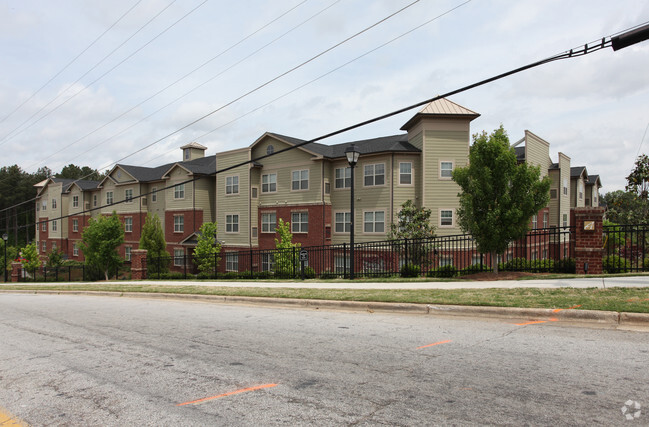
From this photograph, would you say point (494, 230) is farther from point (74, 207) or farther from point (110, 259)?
point (74, 207)

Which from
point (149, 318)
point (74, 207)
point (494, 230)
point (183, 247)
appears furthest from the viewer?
point (74, 207)

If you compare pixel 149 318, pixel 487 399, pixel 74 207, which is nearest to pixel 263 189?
pixel 149 318

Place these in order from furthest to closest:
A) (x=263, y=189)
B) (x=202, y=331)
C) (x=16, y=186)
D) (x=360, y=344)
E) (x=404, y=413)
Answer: (x=16, y=186), (x=263, y=189), (x=202, y=331), (x=360, y=344), (x=404, y=413)

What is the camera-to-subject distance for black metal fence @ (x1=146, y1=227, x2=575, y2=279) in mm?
15352

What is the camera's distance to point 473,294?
32.5 ft

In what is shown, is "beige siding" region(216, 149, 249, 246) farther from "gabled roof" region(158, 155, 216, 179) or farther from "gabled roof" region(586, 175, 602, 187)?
"gabled roof" region(586, 175, 602, 187)

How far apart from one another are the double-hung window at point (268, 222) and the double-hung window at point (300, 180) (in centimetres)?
291

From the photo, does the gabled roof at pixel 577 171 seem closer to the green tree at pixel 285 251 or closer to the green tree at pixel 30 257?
the green tree at pixel 285 251

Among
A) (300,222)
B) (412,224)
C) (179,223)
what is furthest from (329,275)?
(179,223)

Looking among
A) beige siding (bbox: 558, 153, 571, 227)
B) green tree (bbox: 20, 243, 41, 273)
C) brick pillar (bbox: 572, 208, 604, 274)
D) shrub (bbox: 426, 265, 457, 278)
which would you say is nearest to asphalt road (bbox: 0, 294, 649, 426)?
brick pillar (bbox: 572, 208, 604, 274)

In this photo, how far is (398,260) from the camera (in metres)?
19.3

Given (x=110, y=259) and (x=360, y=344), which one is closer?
(x=360, y=344)

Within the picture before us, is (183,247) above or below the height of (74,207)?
below

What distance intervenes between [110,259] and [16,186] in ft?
278
